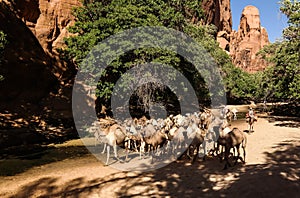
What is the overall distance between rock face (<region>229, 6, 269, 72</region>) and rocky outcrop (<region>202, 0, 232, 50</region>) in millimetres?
7208

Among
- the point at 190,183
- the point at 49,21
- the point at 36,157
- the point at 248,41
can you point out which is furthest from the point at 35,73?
the point at 248,41

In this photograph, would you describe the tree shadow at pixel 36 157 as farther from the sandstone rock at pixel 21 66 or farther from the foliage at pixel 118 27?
the sandstone rock at pixel 21 66

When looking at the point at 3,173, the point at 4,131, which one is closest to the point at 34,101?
the point at 4,131

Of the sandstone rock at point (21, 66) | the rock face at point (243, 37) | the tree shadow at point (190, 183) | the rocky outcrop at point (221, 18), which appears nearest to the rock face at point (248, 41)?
the rock face at point (243, 37)

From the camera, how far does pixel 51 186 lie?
1036cm

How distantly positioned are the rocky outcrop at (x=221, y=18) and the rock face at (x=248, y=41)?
7.21 m

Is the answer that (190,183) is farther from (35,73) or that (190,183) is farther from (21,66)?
(35,73)

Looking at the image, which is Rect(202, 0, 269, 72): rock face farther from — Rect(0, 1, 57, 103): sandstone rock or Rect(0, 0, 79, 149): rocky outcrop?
Rect(0, 1, 57, 103): sandstone rock

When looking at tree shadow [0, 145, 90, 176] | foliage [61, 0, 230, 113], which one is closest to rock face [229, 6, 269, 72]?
foliage [61, 0, 230, 113]

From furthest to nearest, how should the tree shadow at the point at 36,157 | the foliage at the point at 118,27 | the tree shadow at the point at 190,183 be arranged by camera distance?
the foliage at the point at 118,27 < the tree shadow at the point at 36,157 < the tree shadow at the point at 190,183

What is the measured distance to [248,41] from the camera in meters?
99.5

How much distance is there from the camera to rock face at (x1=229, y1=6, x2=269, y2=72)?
97.2 m

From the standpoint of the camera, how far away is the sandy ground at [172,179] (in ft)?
27.2

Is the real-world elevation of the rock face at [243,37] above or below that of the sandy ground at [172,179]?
above
